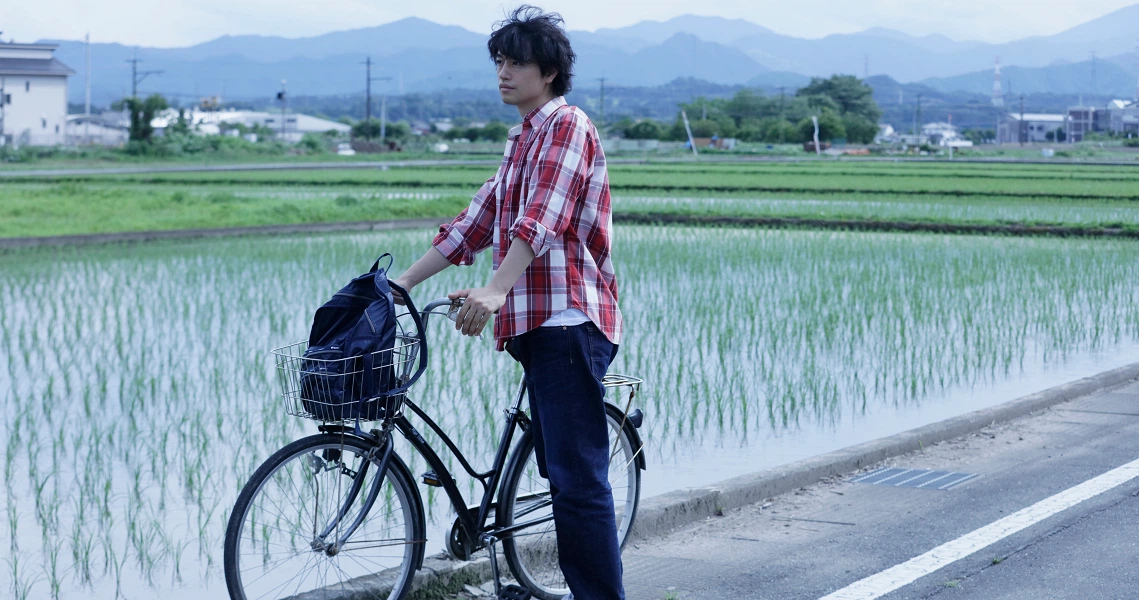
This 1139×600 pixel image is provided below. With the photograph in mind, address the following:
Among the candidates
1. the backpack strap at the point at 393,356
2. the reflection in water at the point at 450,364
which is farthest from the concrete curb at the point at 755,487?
the backpack strap at the point at 393,356

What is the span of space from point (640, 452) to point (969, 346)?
17.5 ft

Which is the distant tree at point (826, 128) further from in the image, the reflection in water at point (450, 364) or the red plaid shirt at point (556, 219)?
the red plaid shirt at point (556, 219)

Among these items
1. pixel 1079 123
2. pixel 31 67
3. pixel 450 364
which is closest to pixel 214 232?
pixel 450 364

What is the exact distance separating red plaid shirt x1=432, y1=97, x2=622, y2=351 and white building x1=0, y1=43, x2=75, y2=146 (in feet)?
252

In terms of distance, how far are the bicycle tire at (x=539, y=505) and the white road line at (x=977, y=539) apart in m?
0.62

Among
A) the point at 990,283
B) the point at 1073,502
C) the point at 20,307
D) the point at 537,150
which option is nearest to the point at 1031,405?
the point at 1073,502

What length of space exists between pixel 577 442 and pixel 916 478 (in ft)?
7.81

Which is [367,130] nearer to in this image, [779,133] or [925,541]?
[779,133]

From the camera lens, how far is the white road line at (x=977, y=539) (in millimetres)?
3547

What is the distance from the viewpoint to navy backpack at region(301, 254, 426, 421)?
2809mm

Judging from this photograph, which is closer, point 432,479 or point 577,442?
point 577,442

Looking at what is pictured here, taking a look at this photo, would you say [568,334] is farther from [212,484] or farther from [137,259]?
[137,259]

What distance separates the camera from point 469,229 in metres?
3.11

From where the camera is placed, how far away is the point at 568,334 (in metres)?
2.84
